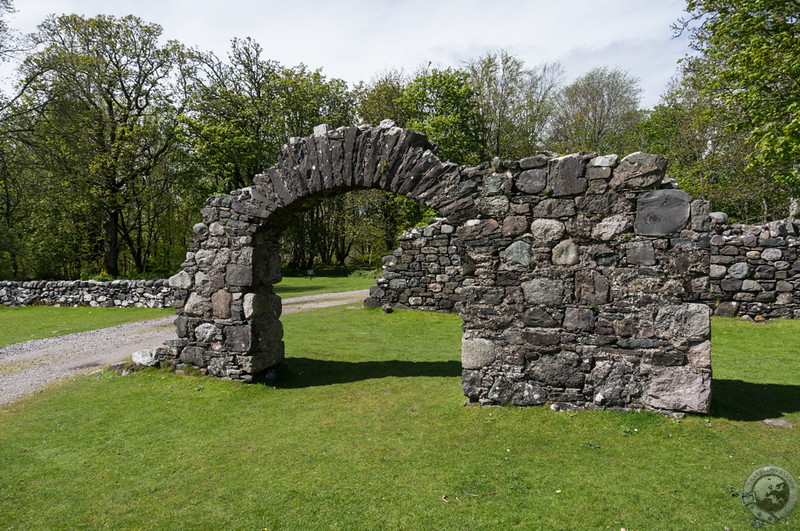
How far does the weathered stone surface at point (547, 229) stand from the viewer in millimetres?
6086

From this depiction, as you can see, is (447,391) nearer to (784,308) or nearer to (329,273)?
(784,308)

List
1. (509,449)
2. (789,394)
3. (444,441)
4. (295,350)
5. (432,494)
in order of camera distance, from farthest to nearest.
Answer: (295,350), (789,394), (444,441), (509,449), (432,494)

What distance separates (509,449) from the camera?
5219 mm

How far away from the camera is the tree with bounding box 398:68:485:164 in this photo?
1141 inches

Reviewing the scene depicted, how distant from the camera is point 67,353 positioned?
1134 centimetres

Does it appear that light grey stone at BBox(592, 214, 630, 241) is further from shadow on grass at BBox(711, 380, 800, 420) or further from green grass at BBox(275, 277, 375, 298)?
green grass at BBox(275, 277, 375, 298)

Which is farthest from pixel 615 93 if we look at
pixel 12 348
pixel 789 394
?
pixel 12 348

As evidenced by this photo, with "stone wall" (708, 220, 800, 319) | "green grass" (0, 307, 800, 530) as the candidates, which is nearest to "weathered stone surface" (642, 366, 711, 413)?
"green grass" (0, 307, 800, 530)

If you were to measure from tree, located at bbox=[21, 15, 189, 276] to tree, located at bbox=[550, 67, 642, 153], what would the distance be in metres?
26.8

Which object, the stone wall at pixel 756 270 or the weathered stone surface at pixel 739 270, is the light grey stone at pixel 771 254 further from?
the weathered stone surface at pixel 739 270

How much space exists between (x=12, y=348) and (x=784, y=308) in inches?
825

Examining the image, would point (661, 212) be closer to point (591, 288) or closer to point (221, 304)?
point (591, 288)

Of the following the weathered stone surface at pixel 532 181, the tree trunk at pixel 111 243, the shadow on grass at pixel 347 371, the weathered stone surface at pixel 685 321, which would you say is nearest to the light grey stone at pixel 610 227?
the weathered stone surface at pixel 532 181

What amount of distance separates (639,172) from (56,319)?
63.8ft
